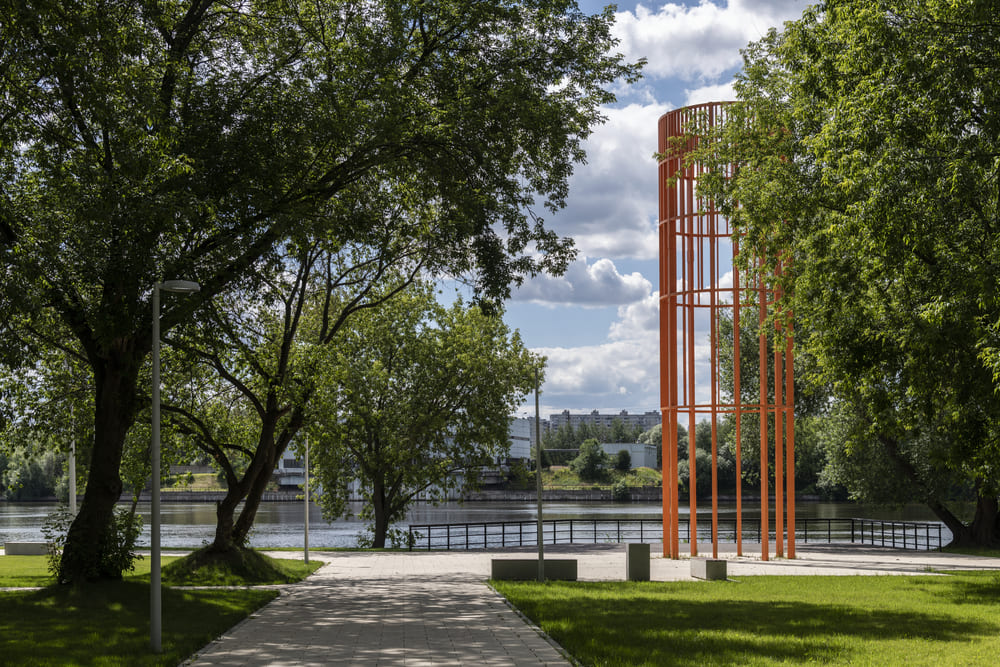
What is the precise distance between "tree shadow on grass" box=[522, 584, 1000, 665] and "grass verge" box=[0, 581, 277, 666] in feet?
14.9

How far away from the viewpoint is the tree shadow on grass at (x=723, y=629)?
35.3 ft

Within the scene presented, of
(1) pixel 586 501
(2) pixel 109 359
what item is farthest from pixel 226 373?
(1) pixel 586 501

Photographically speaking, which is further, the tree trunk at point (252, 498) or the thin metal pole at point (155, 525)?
the tree trunk at point (252, 498)

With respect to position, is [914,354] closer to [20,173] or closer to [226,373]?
[226,373]

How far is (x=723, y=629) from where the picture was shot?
12.8 metres

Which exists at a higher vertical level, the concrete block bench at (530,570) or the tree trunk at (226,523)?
the tree trunk at (226,523)

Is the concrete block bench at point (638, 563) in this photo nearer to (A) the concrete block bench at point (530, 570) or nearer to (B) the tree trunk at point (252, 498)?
(A) the concrete block bench at point (530, 570)

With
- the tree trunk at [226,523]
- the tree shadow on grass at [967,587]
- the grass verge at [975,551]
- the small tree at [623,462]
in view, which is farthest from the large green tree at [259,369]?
the small tree at [623,462]

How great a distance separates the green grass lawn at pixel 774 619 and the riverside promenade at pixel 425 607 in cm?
70

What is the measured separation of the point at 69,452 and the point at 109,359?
7.40 meters

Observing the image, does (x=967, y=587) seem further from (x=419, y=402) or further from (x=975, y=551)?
(x=419, y=402)

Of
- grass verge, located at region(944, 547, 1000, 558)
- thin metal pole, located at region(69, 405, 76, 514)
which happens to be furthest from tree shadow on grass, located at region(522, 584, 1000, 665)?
grass verge, located at region(944, 547, 1000, 558)

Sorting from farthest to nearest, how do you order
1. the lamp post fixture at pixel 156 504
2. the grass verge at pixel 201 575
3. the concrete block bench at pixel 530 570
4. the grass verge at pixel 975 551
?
the grass verge at pixel 975 551, the concrete block bench at pixel 530 570, the grass verge at pixel 201 575, the lamp post fixture at pixel 156 504

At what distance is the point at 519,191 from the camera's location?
19266mm
